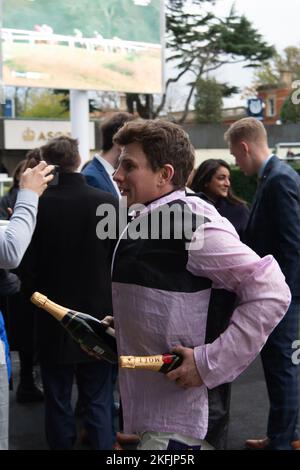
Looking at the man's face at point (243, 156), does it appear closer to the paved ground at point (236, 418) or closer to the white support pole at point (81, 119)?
the paved ground at point (236, 418)

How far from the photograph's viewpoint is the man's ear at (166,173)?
5.62 ft

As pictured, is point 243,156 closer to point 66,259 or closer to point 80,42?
point 66,259

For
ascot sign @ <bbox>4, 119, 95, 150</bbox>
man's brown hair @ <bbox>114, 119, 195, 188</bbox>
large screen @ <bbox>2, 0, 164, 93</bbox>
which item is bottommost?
man's brown hair @ <bbox>114, 119, 195, 188</bbox>

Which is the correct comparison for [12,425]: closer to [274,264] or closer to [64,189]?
[64,189]

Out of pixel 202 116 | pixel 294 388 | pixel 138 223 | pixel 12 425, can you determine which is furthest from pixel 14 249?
pixel 202 116

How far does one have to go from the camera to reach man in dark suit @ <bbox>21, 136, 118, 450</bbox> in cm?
314

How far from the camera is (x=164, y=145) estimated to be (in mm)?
1702

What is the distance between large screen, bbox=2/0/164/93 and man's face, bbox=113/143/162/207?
293 inches

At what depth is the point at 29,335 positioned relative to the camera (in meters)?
4.38

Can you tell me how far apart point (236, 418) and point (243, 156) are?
5.74 feet

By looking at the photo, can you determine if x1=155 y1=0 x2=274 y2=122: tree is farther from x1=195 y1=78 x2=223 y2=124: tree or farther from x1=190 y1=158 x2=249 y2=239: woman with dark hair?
x1=190 y1=158 x2=249 y2=239: woman with dark hair

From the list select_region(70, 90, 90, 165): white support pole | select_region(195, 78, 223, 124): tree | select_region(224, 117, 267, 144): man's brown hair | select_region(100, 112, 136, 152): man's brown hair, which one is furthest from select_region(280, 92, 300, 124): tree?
select_region(195, 78, 223, 124): tree

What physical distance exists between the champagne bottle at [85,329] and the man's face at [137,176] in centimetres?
38
